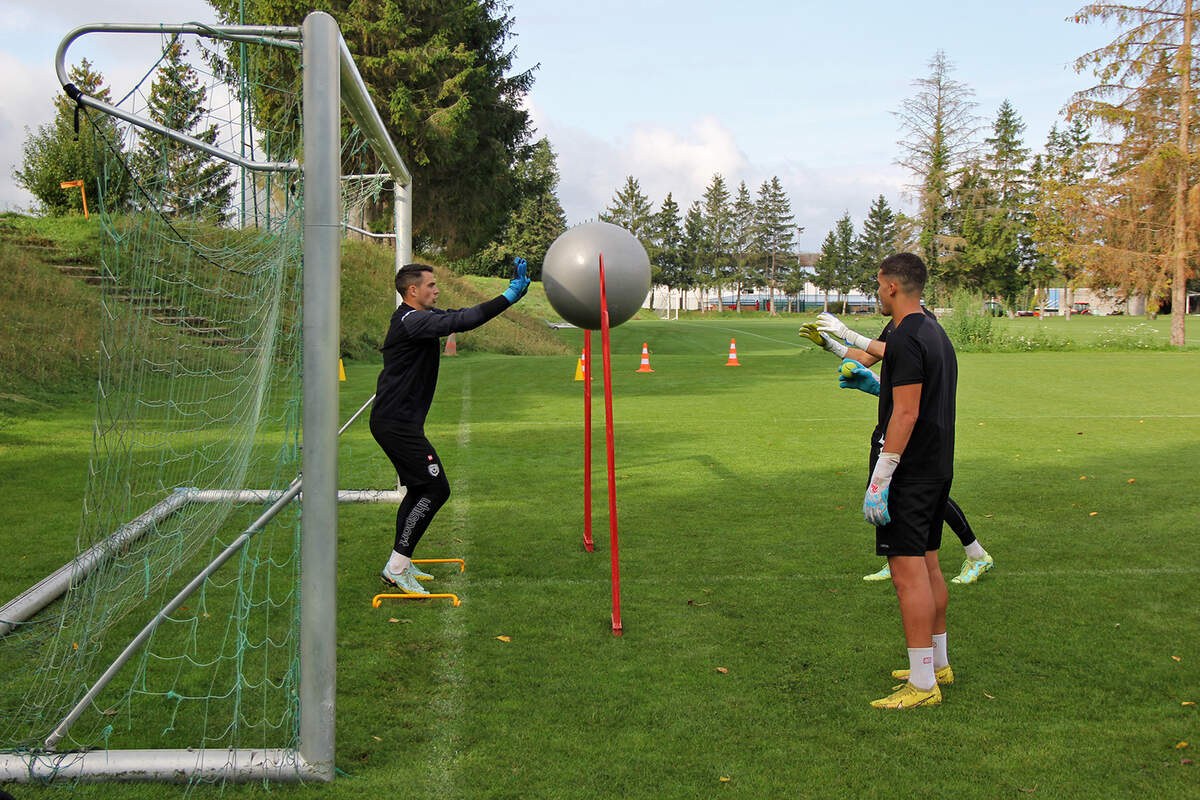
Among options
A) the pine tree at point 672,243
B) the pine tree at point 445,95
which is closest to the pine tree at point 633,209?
the pine tree at point 672,243

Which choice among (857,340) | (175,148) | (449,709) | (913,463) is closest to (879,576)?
(857,340)

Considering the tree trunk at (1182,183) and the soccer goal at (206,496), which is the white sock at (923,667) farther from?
the tree trunk at (1182,183)

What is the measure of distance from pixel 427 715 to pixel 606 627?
4.59ft

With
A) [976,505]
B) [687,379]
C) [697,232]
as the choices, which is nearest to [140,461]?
[976,505]

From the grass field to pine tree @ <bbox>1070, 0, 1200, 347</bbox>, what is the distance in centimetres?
2714

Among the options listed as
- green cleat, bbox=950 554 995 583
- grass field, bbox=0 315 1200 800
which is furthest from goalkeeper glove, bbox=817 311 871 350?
green cleat, bbox=950 554 995 583

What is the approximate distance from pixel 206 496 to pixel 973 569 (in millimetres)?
6245

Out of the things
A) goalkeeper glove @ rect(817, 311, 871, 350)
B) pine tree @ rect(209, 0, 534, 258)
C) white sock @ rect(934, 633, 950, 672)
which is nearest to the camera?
white sock @ rect(934, 633, 950, 672)

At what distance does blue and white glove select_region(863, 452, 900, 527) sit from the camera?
4215 mm

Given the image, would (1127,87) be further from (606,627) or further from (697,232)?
(697,232)

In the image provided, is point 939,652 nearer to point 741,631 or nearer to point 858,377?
point 741,631

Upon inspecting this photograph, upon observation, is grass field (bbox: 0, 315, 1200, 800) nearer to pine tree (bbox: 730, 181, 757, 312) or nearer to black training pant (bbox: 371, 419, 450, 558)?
black training pant (bbox: 371, 419, 450, 558)

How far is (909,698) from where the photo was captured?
423 centimetres

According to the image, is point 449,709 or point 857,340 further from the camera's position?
point 857,340
